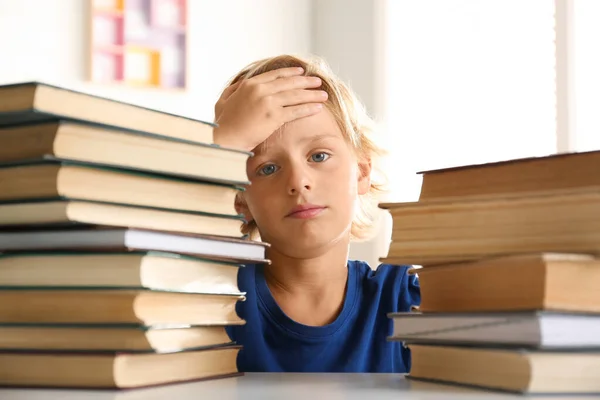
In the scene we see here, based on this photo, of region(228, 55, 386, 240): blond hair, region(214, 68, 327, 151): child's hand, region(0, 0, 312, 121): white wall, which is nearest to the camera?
region(214, 68, 327, 151): child's hand

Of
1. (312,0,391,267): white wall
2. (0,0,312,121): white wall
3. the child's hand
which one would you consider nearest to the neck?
the child's hand

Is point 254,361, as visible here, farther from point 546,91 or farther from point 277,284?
point 546,91

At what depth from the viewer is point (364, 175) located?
1788 mm

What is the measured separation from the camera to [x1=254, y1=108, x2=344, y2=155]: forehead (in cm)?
146

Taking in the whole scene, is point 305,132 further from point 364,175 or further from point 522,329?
point 522,329

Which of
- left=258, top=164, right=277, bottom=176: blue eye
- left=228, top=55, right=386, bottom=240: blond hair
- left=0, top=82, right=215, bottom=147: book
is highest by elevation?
left=228, top=55, right=386, bottom=240: blond hair

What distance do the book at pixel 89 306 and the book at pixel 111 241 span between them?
0.11 feet

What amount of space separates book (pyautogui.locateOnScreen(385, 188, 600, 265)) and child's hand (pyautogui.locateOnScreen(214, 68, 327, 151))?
60 centimetres

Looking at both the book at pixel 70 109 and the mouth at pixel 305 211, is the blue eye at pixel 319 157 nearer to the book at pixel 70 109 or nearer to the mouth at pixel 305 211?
the mouth at pixel 305 211

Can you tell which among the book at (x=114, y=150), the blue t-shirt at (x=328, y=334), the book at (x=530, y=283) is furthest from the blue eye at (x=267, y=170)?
the book at (x=530, y=283)

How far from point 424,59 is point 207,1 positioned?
3.47 feet

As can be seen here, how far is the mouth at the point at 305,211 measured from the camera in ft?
4.76

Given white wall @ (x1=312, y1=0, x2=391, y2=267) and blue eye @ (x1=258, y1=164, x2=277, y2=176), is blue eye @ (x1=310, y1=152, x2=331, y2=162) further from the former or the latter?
white wall @ (x1=312, y1=0, x2=391, y2=267)

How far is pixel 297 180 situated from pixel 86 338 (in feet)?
2.50
